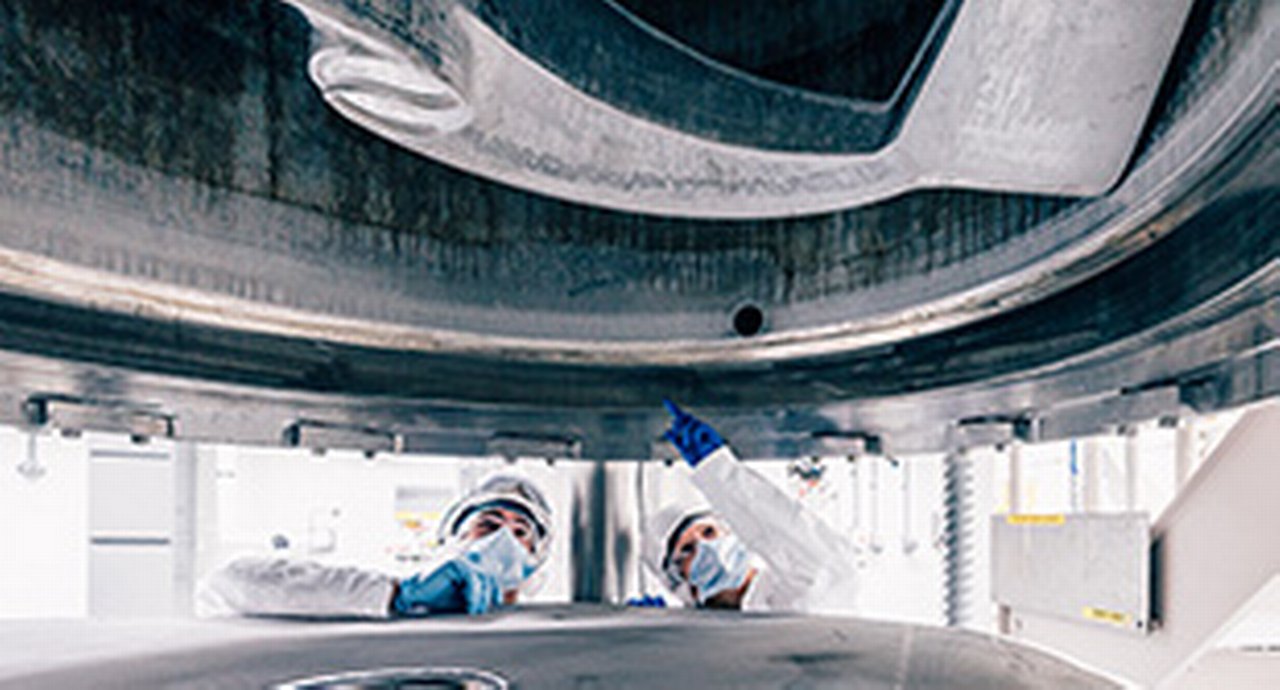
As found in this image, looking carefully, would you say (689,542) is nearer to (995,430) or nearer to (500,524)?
(500,524)

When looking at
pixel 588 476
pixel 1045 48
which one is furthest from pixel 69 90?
pixel 588 476

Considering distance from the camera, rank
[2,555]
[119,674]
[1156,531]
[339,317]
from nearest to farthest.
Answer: [119,674], [339,317], [1156,531], [2,555]

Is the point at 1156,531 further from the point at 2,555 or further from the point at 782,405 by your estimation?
the point at 2,555

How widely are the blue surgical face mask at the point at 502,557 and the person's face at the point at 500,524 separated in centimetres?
7

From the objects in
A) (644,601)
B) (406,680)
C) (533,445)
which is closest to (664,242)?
(533,445)

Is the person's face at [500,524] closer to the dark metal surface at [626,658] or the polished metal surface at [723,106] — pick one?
the dark metal surface at [626,658]

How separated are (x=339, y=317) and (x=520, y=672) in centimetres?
50

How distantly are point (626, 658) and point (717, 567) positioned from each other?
3.28 feet

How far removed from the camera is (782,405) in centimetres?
131

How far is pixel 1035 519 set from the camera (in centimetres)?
162

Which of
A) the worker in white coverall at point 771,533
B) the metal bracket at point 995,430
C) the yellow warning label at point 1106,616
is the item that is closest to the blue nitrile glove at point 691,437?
the worker in white coverall at point 771,533

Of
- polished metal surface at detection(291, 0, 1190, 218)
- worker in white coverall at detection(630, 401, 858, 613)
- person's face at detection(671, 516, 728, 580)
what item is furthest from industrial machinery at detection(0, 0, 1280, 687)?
person's face at detection(671, 516, 728, 580)

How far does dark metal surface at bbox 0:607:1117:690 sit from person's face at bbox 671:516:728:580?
26.4 inches

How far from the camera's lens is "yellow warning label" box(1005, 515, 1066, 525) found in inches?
61.1
